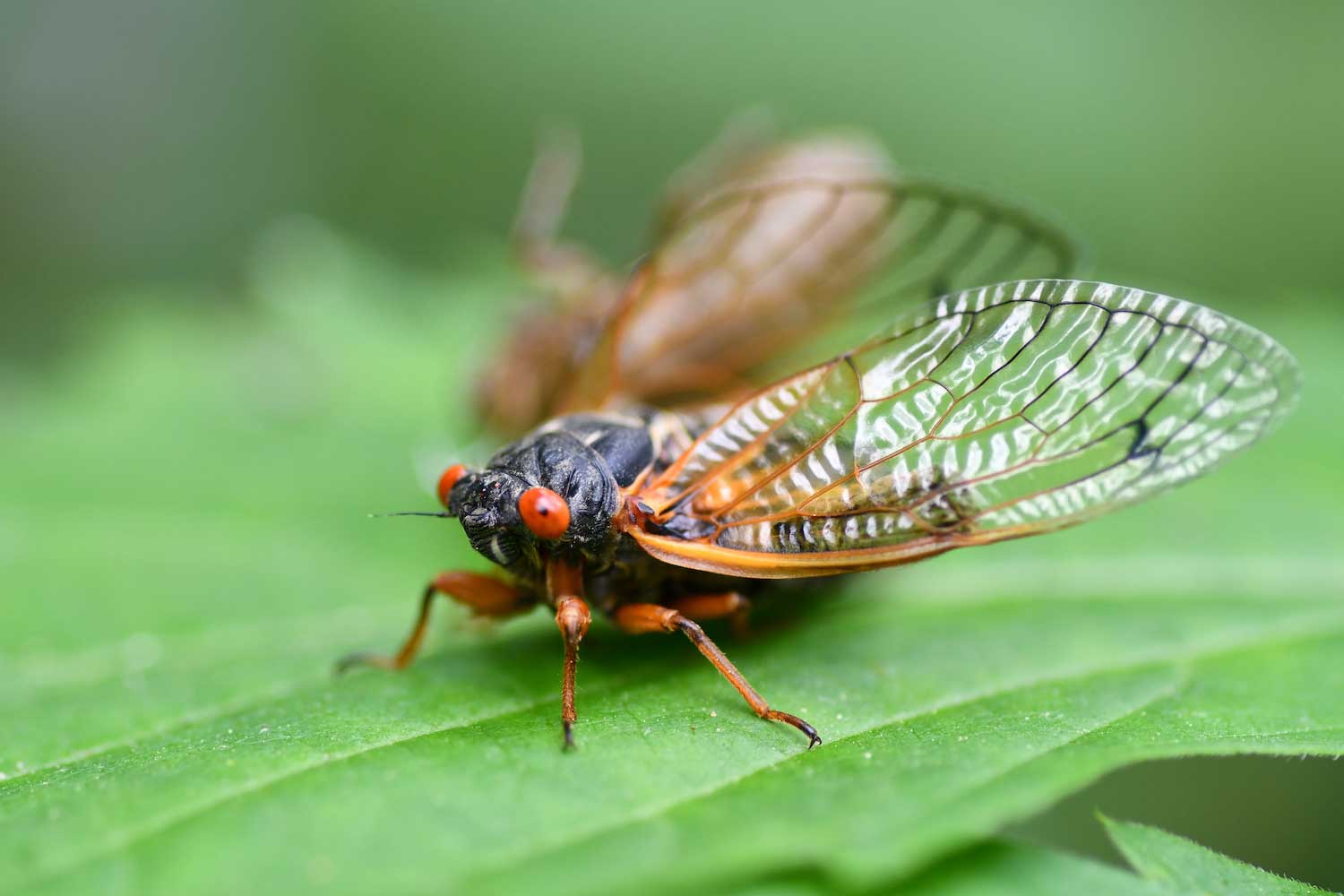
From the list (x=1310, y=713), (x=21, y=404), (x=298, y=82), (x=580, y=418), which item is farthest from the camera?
(x=298, y=82)

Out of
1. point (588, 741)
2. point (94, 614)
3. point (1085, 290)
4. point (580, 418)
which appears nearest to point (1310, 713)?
point (1085, 290)

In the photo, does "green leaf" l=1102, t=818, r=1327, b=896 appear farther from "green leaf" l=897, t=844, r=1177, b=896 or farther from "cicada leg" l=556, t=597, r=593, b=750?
"cicada leg" l=556, t=597, r=593, b=750

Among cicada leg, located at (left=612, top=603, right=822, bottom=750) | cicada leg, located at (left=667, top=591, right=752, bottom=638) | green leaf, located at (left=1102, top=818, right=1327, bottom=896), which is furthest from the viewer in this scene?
cicada leg, located at (left=667, top=591, right=752, bottom=638)

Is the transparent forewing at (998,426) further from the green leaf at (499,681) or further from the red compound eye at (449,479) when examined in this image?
the red compound eye at (449,479)

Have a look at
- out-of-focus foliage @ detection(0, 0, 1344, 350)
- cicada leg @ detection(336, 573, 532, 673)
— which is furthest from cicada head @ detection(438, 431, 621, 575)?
out-of-focus foliage @ detection(0, 0, 1344, 350)

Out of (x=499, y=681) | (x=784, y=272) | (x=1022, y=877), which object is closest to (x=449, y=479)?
(x=499, y=681)

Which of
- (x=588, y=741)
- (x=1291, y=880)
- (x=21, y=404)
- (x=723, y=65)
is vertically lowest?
(x=21, y=404)

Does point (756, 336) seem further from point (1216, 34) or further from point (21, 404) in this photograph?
point (1216, 34)

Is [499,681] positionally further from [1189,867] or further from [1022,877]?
[1189,867]
